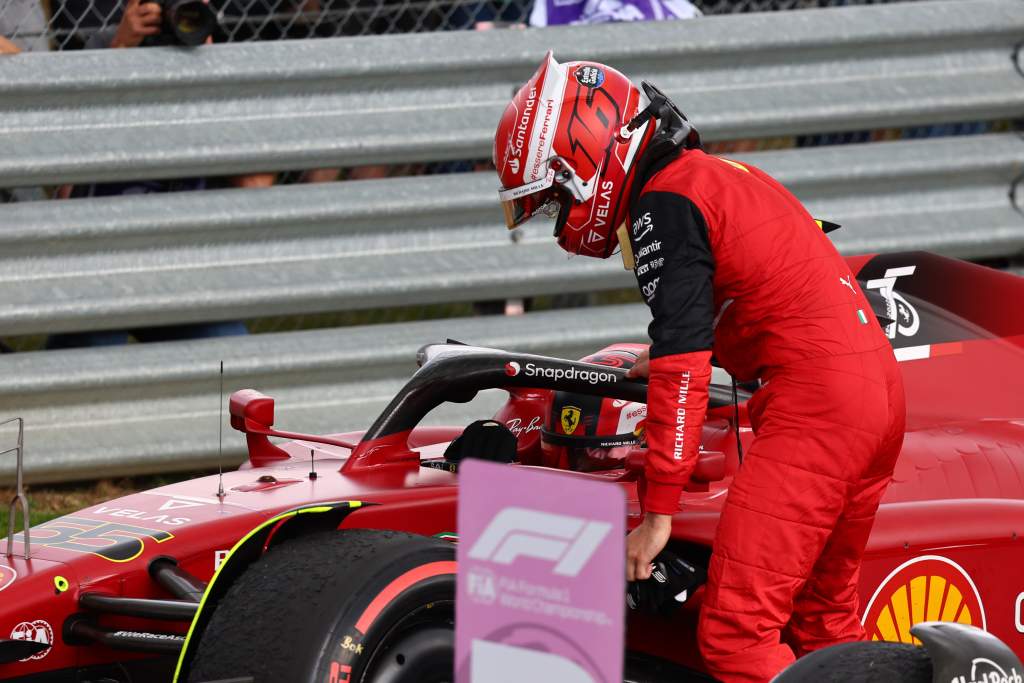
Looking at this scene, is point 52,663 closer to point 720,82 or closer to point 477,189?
point 477,189

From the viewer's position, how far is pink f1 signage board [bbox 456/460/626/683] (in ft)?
6.63

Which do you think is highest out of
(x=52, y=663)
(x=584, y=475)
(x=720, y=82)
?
(x=720, y=82)

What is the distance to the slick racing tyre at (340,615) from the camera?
2654mm

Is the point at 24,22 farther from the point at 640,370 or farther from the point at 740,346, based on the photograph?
the point at 740,346

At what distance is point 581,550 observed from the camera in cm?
204

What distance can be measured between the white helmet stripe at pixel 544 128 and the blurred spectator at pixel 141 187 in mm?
2546

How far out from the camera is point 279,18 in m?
5.92

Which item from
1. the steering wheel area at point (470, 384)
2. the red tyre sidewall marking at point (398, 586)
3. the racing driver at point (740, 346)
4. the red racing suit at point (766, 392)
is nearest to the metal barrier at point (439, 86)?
the steering wheel area at point (470, 384)

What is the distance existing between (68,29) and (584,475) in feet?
10.7

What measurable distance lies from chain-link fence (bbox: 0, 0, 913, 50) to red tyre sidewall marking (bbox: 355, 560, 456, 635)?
337 cm

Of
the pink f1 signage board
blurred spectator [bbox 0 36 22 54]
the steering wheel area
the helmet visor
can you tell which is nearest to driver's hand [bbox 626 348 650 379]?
the steering wheel area

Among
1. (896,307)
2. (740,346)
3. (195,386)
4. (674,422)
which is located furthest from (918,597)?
(195,386)

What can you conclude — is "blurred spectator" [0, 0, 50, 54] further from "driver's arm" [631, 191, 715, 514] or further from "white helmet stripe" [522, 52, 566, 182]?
"driver's arm" [631, 191, 715, 514]

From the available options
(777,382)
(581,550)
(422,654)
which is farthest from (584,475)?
(581,550)
